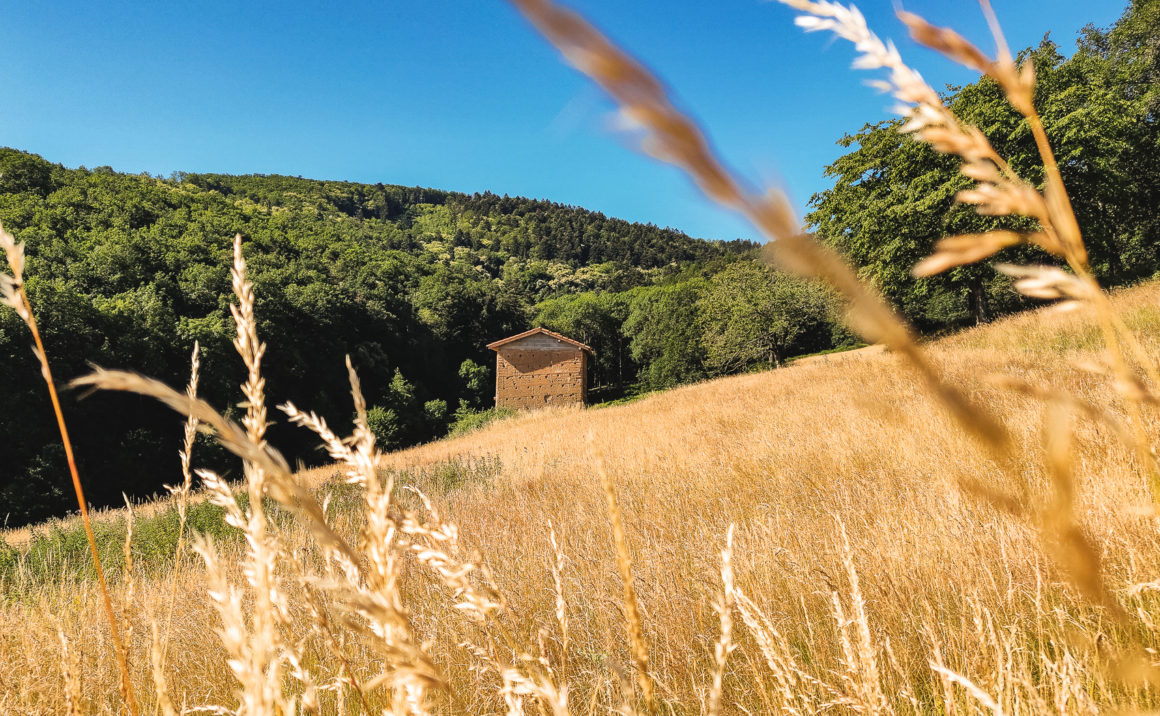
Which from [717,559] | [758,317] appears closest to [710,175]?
[717,559]

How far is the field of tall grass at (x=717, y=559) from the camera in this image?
392mm

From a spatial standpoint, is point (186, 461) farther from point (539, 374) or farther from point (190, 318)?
point (190, 318)

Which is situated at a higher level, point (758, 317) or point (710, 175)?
point (758, 317)

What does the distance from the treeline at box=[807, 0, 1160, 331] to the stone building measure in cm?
1850

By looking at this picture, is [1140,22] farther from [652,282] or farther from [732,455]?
[652,282]

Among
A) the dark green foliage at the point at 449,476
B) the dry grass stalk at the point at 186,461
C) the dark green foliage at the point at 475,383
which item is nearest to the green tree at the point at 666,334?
the dark green foliage at the point at 475,383

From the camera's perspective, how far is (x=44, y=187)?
127 feet

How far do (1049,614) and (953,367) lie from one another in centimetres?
843

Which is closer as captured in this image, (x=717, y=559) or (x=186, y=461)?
(x=186, y=461)

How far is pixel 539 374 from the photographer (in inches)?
1475

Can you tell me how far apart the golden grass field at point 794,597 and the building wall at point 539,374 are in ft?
102

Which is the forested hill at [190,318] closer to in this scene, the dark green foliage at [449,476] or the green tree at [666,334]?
the dark green foliage at [449,476]

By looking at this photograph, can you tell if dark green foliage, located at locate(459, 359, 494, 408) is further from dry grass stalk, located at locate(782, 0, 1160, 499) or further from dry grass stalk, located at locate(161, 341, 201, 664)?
dry grass stalk, located at locate(782, 0, 1160, 499)

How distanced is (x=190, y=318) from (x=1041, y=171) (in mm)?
41937
